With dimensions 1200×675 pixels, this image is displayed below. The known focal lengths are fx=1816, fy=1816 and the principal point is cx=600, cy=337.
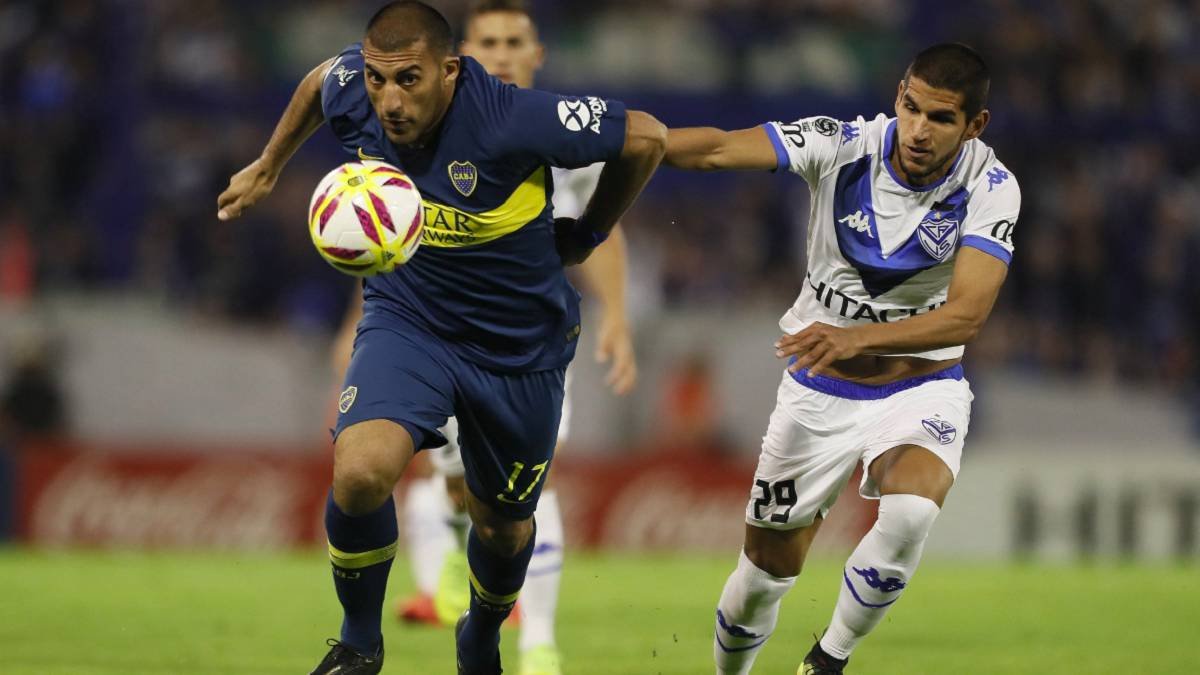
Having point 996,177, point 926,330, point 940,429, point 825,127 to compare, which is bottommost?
point 940,429

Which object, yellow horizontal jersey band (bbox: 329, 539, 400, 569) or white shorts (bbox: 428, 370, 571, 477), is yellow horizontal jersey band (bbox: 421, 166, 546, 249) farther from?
white shorts (bbox: 428, 370, 571, 477)

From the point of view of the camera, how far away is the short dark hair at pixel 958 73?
6.33 meters

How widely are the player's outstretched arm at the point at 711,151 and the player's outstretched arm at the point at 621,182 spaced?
0.05 m

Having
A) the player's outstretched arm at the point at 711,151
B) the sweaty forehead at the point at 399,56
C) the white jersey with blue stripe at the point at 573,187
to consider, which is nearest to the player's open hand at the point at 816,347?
the player's outstretched arm at the point at 711,151

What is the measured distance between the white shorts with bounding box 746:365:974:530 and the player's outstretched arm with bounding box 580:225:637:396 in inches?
46.7

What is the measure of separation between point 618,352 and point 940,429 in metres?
1.75

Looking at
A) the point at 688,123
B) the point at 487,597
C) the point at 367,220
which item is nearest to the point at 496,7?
the point at 367,220

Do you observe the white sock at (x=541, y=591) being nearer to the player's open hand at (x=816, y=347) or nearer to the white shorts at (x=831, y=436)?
the white shorts at (x=831, y=436)

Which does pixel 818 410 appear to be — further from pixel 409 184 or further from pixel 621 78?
pixel 621 78

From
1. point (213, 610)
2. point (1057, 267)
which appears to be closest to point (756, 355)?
point (1057, 267)

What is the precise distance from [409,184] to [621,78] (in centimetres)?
1414

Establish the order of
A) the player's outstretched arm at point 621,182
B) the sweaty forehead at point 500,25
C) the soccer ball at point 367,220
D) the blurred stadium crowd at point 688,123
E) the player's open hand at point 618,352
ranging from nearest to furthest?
the soccer ball at point 367,220
the player's outstretched arm at point 621,182
the player's open hand at point 618,352
the sweaty forehead at point 500,25
the blurred stadium crowd at point 688,123

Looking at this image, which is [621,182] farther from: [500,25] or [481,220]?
[500,25]

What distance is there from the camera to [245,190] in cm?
640
